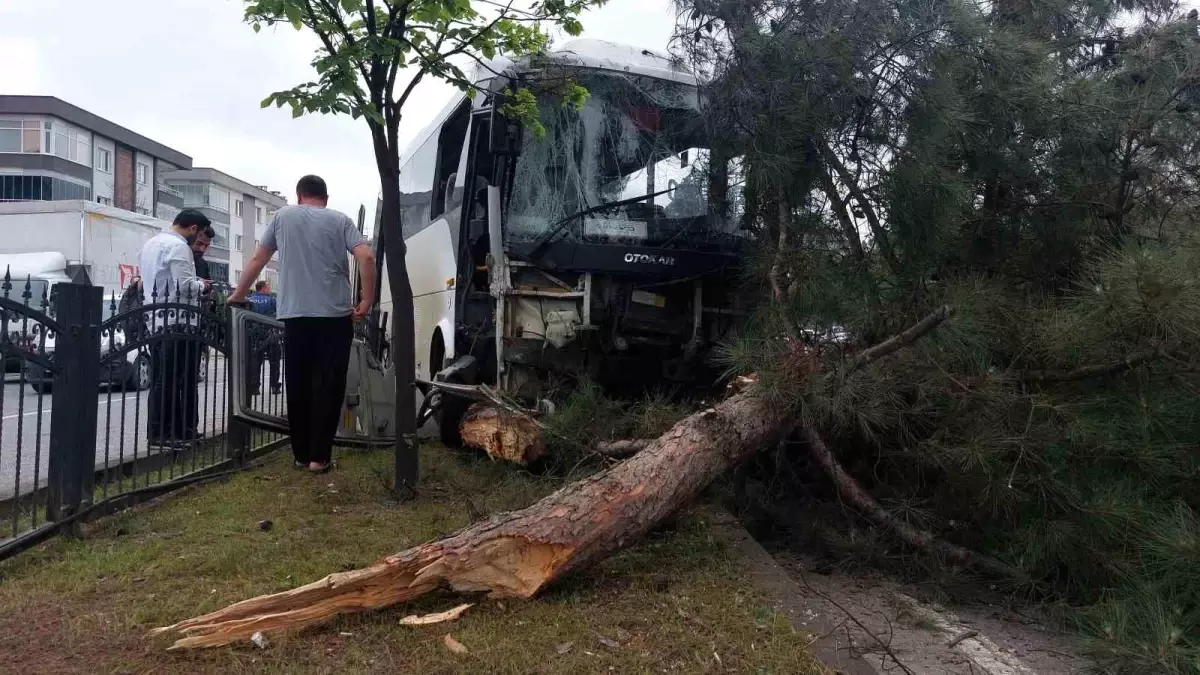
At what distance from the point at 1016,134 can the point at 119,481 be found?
5119 millimetres

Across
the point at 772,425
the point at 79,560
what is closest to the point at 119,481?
the point at 79,560

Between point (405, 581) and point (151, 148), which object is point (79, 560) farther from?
point (151, 148)

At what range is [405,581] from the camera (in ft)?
10.5

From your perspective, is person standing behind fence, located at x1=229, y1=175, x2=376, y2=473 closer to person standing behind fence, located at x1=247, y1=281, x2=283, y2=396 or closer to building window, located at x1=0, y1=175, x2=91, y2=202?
person standing behind fence, located at x1=247, y1=281, x2=283, y2=396

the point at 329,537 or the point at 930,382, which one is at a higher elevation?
the point at 930,382

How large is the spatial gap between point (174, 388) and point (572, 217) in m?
2.67

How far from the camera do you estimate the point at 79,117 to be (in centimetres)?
4769

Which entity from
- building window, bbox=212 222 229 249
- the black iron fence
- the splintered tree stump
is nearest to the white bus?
the splintered tree stump

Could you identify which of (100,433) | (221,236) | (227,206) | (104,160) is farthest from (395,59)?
(227,206)

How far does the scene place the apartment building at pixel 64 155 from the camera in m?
45.6

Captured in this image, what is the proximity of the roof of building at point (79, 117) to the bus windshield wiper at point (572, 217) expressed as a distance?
49.8 meters

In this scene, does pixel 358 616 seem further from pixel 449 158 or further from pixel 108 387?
pixel 449 158

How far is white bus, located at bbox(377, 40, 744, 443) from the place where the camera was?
229 inches

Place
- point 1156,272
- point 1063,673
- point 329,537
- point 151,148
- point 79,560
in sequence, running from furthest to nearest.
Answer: point 151,148, point 329,537, point 79,560, point 1156,272, point 1063,673
